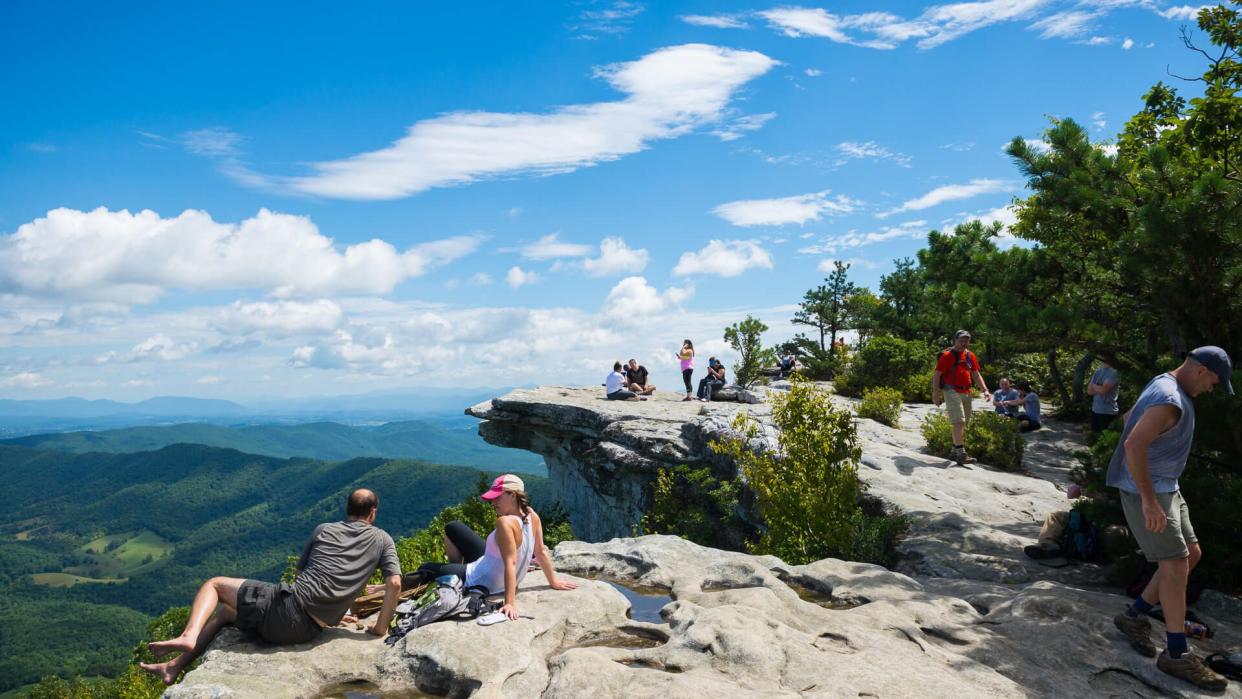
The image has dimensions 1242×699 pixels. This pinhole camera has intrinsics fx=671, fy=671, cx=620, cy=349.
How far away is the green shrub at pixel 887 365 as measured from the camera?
27922mm

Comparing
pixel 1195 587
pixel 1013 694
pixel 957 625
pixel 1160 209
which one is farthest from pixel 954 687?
pixel 1160 209

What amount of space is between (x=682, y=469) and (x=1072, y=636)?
11.8 metres

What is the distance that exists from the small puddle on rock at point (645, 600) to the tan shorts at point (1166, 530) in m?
4.80

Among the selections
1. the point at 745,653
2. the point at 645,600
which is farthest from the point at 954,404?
the point at 745,653

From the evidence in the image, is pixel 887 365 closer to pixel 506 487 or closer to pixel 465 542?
pixel 465 542

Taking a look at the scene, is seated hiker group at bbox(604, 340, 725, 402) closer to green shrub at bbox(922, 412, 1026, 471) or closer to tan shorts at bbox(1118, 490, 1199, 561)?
green shrub at bbox(922, 412, 1026, 471)

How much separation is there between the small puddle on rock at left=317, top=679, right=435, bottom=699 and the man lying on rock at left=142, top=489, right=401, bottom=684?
0.77 metres

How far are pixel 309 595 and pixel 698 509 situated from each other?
39.0ft

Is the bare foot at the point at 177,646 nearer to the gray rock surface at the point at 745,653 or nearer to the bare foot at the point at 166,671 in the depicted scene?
the bare foot at the point at 166,671

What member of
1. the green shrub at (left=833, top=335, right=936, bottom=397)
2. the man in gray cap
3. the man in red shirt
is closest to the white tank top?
the man in gray cap

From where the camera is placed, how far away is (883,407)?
71.1ft

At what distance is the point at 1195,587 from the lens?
7.71 metres

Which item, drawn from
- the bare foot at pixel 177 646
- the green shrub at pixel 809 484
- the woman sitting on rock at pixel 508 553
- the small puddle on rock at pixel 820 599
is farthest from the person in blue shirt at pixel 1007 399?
the bare foot at pixel 177 646

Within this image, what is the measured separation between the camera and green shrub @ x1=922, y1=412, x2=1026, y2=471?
56.4 feet
